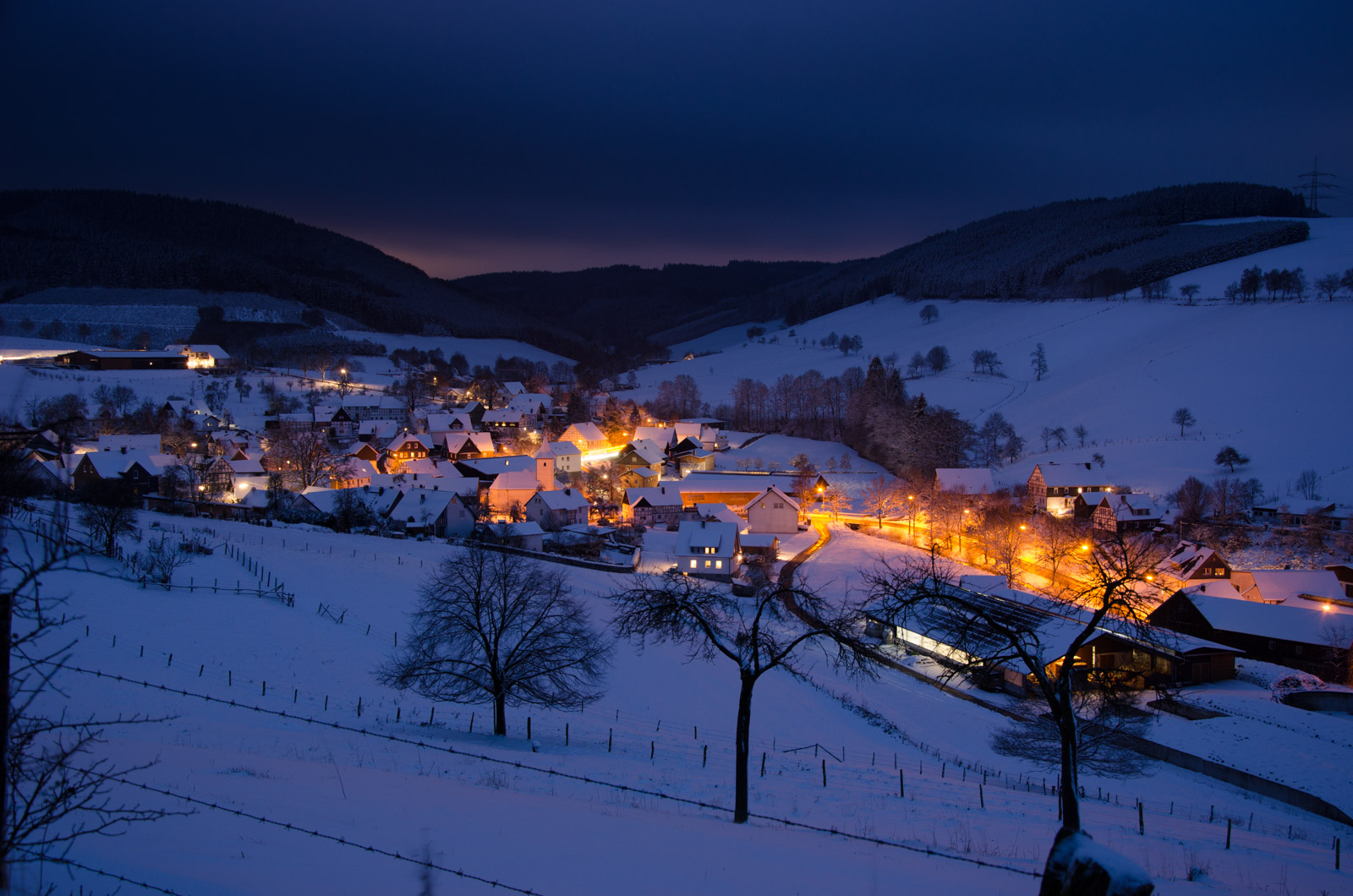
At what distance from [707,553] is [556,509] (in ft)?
40.4

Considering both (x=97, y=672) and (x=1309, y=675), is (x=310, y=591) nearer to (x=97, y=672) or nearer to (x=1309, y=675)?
(x=97, y=672)

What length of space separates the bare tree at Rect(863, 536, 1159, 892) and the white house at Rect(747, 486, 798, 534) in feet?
55.1

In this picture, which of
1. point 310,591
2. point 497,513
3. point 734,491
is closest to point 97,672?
point 310,591

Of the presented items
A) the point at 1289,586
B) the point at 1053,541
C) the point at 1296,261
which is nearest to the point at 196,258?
the point at 1053,541

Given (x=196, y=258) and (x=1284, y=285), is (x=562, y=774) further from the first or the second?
(x=196, y=258)

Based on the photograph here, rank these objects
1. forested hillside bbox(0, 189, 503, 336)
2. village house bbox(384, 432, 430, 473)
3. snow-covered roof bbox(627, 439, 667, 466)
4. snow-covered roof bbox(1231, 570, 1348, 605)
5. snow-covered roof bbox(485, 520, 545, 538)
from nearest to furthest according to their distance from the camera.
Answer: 1. snow-covered roof bbox(1231, 570, 1348, 605)
2. snow-covered roof bbox(485, 520, 545, 538)
3. village house bbox(384, 432, 430, 473)
4. snow-covered roof bbox(627, 439, 667, 466)
5. forested hillside bbox(0, 189, 503, 336)

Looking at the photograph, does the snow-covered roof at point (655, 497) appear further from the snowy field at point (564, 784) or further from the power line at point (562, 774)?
the power line at point (562, 774)

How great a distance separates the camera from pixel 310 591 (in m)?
24.1

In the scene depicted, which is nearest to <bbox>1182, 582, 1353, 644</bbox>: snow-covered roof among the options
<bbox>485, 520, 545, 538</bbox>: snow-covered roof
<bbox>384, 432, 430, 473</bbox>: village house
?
<bbox>485, 520, 545, 538</bbox>: snow-covered roof

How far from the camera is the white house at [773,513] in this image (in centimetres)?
4606

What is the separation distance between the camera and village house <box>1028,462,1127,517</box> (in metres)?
50.8

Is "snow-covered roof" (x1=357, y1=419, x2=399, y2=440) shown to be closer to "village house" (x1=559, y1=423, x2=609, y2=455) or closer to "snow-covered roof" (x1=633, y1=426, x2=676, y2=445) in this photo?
"village house" (x1=559, y1=423, x2=609, y2=455)

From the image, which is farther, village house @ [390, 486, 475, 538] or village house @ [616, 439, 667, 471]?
village house @ [616, 439, 667, 471]

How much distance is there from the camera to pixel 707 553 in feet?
121
